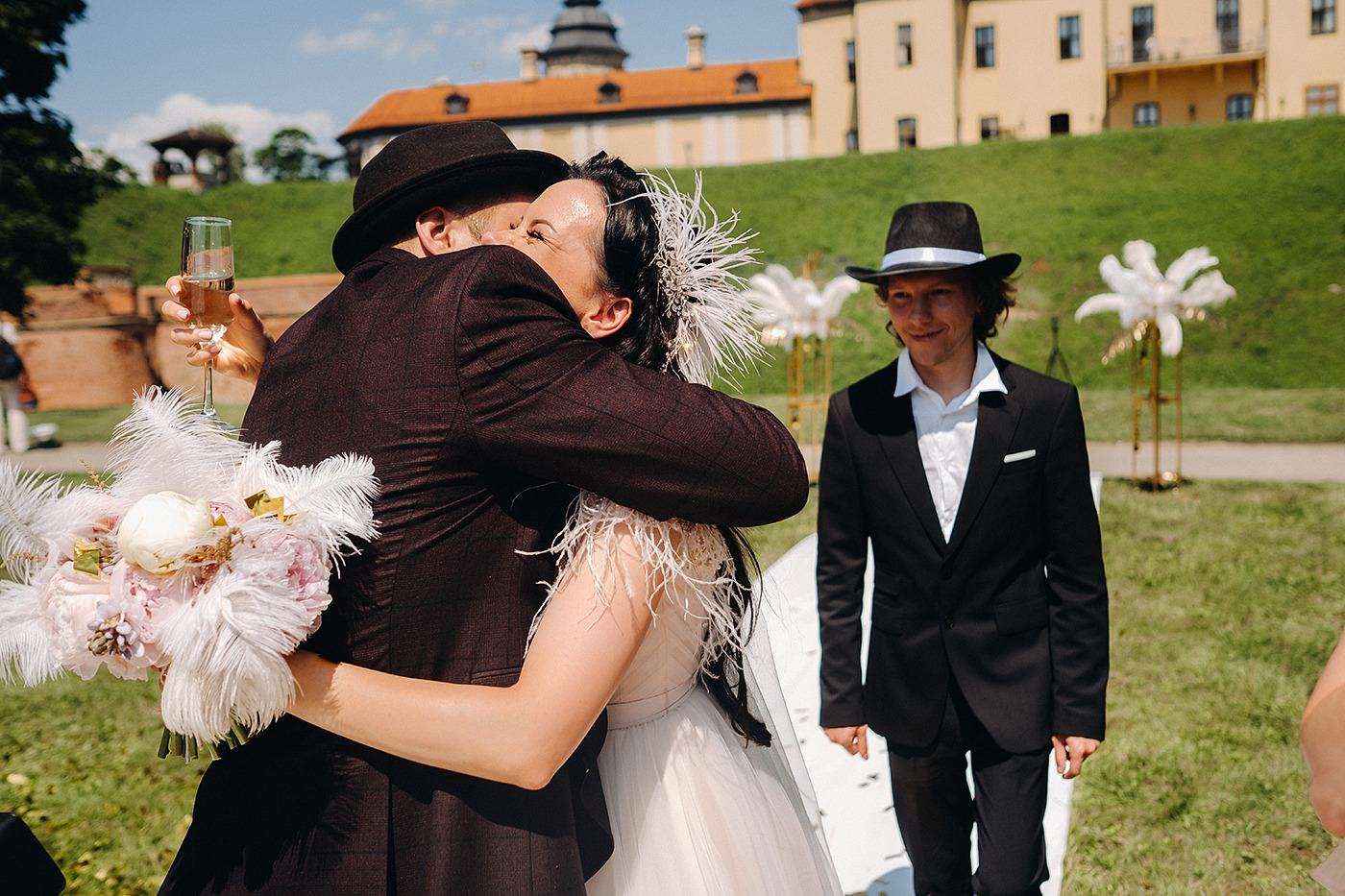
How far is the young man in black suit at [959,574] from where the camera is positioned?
9.35 ft

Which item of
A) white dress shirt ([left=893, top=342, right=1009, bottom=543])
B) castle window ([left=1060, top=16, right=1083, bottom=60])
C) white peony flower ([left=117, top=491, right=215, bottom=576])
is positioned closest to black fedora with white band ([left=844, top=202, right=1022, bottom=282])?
white dress shirt ([left=893, top=342, right=1009, bottom=543])

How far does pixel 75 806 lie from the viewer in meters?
4.55

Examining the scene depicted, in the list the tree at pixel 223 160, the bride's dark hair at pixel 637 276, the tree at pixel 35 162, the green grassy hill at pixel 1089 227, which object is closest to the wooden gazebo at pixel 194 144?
the tree at pixel 223 160

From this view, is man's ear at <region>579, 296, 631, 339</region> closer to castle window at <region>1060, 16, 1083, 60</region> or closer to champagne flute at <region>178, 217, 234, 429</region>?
champagne flute at <region>178, 217, 234, 429</region>

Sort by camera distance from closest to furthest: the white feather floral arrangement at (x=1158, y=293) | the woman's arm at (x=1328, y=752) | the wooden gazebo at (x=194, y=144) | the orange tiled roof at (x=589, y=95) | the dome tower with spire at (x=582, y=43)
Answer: the woman's arm at (x=1328, y=752), the white feather floral arrangement at (x=1158, y=293), the wooden gazebo at (x=194, y=144), the orange tiled roof at (x=589, y=95), the dome tower with spire at (x=582, y=43)

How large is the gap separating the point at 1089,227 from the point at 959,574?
25.8 metres

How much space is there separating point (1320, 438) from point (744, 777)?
15486 mm

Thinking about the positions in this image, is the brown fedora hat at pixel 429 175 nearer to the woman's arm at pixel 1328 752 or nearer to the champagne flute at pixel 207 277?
the champagne flute at pixel 207 277

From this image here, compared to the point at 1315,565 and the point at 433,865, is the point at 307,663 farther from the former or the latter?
the point at 1315,565

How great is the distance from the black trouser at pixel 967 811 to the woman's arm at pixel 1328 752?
6.02 ft

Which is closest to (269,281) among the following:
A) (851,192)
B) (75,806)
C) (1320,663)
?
(851,192)

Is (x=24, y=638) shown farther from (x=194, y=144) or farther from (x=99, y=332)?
(x=194, y=144)

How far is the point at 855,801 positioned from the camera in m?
4.42

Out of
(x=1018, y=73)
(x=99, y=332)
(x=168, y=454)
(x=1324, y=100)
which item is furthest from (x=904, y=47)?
(x=168, y=454)
